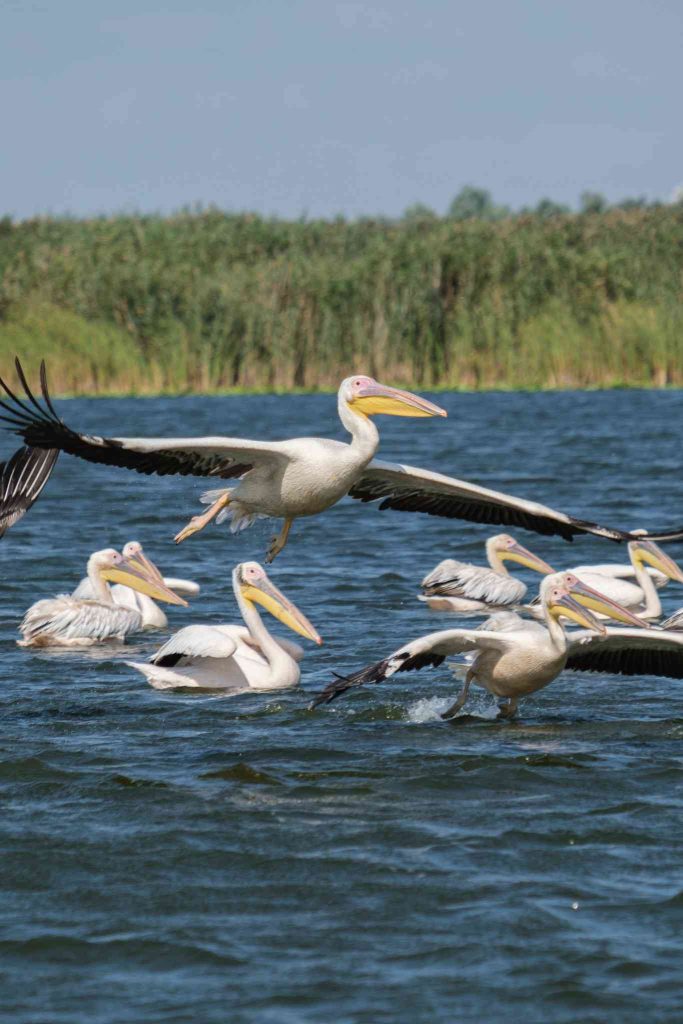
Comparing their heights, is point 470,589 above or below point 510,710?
above

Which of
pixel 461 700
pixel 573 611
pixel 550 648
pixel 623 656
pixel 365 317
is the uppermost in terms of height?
pixel 365 317

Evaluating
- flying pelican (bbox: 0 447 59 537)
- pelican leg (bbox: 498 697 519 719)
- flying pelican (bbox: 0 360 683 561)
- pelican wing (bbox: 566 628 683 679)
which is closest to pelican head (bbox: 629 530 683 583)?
pelican wing (bbox: 566 628 683 679)

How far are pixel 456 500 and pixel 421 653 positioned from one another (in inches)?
45.3

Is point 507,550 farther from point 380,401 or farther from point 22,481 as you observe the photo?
point 22,481

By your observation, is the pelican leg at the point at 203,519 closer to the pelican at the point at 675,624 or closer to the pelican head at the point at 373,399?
the pelican head at the point at 373,399

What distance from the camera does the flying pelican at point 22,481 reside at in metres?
7.10

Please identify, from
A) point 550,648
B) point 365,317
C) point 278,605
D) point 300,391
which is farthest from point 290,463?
point 365,317

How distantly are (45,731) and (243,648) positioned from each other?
1485 millimetres

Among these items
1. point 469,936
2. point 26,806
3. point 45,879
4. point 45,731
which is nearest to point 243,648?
point 45,731

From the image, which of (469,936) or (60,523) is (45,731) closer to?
(469,936)

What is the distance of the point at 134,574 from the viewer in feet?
34.7

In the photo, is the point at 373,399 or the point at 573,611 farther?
the point at 573,611

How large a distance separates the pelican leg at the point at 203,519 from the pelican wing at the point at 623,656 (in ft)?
5.56

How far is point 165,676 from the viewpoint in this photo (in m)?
8.59
